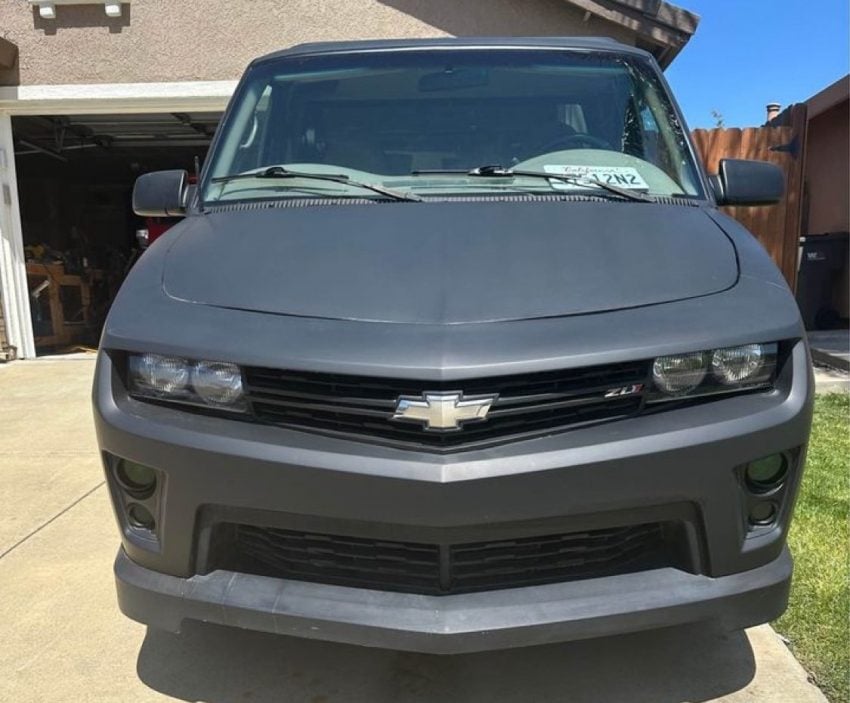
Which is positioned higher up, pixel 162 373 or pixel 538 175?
pixel 538 175

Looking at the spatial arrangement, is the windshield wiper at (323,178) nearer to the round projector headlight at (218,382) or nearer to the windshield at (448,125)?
the windshield at (448,125)

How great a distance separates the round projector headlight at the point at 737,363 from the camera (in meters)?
1.84

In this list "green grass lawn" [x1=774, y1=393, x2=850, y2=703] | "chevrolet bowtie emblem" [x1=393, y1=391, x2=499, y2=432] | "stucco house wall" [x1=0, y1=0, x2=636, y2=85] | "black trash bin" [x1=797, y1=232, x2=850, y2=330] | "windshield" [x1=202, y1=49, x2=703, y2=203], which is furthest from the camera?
"black trash bin" [x1=797, y1=232, x2=850, y2=330]

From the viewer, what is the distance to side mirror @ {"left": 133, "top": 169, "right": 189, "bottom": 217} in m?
3.00

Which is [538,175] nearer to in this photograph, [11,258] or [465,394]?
[465,394]

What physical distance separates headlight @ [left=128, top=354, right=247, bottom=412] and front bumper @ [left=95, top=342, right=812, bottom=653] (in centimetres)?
5

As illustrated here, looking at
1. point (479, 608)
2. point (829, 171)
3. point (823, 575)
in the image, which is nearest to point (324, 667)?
point (479, 608)

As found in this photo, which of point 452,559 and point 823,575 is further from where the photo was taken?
point 823,575

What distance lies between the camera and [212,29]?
757 centimetres

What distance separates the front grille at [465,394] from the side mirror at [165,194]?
146 cm

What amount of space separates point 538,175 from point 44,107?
724 cm

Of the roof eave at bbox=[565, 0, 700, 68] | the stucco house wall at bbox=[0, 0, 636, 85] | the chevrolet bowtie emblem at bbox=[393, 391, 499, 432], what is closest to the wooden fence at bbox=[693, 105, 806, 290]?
the roof eave at bbox=[565, 0, 700, 68]

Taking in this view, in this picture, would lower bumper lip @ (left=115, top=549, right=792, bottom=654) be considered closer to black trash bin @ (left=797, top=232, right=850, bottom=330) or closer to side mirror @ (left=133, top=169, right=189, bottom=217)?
side mirror @ (left=133, top=169, right=189, bottom=217)

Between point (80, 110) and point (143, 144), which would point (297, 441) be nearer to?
point (80, 110)
